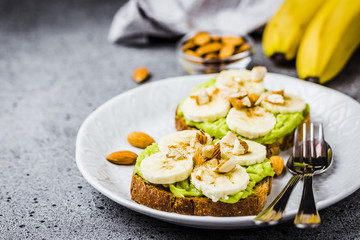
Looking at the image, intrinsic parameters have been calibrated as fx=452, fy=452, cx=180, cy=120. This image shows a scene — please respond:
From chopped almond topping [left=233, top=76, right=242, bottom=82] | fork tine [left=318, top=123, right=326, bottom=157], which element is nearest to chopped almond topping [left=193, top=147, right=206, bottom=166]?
fork tine [left=318, top=123, right=326, bottom=157]

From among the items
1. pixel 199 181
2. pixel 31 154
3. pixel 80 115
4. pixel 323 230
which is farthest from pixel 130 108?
pixel 323 230

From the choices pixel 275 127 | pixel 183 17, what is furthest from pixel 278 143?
pixel 183 17

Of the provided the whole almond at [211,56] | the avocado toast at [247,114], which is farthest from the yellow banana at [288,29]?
the avocado toast at [247,114]

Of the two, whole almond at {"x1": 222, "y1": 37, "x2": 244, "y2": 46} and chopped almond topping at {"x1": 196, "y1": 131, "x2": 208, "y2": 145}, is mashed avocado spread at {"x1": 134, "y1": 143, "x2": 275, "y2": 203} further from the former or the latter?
whole almond at {"x1": 222, "y1": 37, "x2": 244, "y2": 46}

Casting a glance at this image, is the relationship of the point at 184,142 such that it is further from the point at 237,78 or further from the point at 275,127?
the point at 237,78

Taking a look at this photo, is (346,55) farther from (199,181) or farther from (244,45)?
(199,181)

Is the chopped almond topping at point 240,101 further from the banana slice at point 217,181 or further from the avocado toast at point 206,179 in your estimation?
the banana slice at point 217,181
